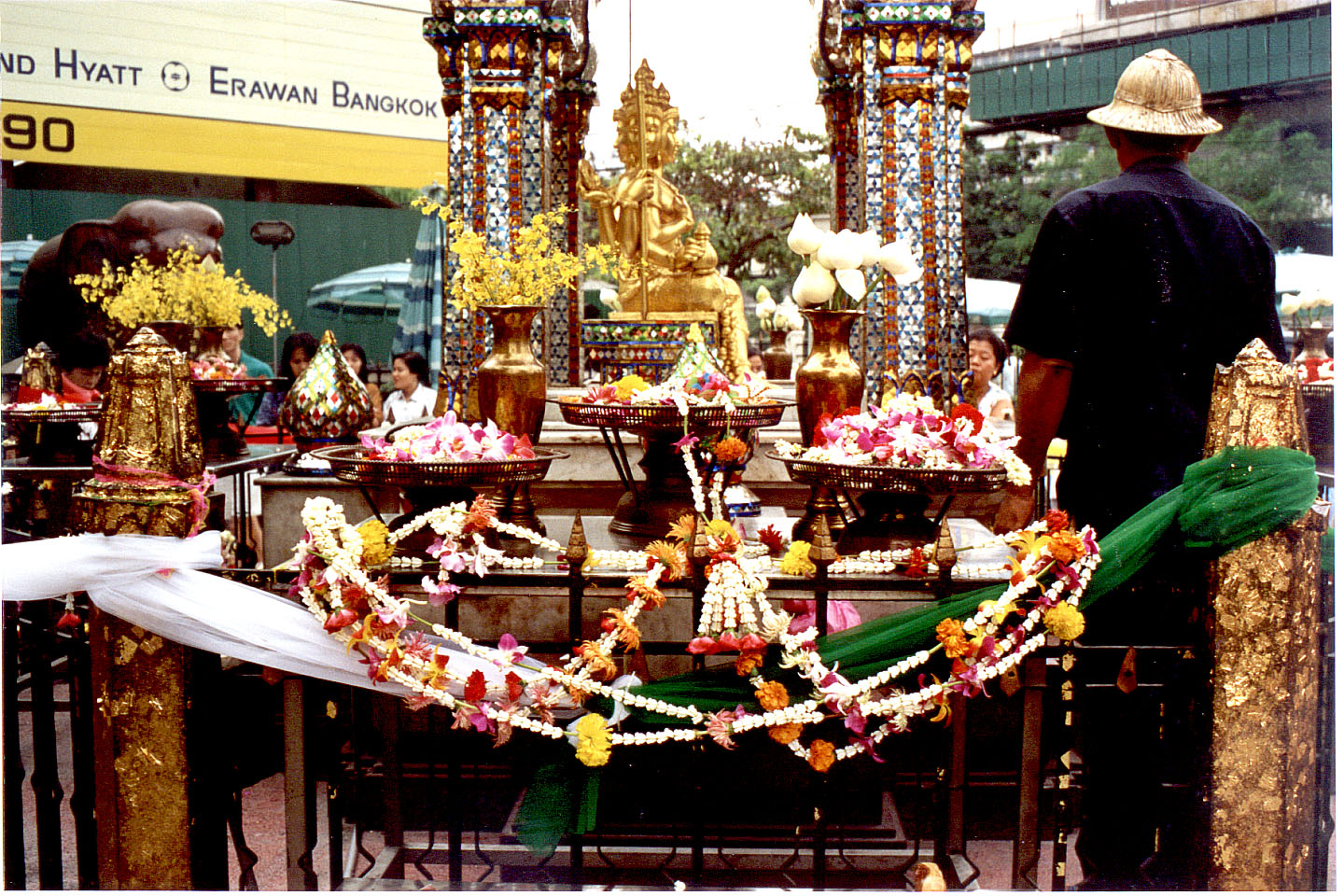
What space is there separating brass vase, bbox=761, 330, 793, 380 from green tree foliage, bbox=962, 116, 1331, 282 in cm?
193

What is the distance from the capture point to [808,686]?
97.4 inches

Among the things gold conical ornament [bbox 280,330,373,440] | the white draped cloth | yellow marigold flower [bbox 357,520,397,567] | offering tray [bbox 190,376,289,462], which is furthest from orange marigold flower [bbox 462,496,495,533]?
offering tray [bbox 190,376,289,462]

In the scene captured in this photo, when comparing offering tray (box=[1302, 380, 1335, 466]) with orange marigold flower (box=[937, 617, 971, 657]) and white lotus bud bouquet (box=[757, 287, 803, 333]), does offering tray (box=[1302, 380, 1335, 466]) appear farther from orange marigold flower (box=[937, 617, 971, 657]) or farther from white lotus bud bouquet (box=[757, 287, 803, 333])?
white lotus bud bouquet (box=[757, 287, 803, 333])

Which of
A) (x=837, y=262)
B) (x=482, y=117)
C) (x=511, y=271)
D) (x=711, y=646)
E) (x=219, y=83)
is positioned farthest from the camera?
(x=219, y=83)

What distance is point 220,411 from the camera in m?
6.27

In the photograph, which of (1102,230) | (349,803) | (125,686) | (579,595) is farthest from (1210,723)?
(349,803)

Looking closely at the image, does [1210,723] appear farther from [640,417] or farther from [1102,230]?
[640,417]

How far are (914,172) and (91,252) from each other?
8.20 meters

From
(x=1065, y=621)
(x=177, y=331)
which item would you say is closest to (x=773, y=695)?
(x=1065, y=621)

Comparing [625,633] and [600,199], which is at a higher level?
[600,199]

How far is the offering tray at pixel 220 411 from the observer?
5.94 m

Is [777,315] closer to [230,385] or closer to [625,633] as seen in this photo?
[230,385]

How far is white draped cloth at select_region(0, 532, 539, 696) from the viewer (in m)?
2.45

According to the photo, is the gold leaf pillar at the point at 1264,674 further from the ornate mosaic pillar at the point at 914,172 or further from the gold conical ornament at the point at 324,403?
the ornate mosaic pillar at the point at 914,172
